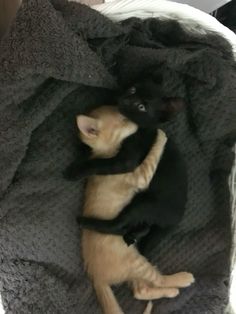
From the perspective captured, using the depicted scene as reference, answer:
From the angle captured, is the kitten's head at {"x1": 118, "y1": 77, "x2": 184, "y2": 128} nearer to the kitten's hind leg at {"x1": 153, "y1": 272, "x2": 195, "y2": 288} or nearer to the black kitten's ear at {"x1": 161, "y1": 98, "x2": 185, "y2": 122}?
the black kitten's ear at {"x1": 161, "y1": 98, "x2": 185, "y2": 122}

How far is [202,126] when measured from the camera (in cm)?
133

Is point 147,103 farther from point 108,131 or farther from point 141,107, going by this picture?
point 108,131

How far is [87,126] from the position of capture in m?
1.18

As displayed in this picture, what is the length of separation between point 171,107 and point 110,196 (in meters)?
0.28

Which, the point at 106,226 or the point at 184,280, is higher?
the point at 106,226

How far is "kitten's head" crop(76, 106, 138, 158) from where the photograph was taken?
4.00 ft

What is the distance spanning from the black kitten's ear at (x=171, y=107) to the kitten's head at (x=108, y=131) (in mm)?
87

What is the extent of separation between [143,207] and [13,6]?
626 millimetres

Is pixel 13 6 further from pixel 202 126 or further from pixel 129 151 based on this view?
pixel 202 126

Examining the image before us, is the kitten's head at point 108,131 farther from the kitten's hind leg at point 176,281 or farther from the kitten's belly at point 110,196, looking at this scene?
the kitten's hind leg at point 176,281

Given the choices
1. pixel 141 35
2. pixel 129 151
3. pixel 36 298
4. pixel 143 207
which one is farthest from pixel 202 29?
pixel 36 298

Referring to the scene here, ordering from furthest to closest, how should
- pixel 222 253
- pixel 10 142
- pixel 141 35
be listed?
1. pixel 222 253
2. pixel 141 35
3. pixel 10 142

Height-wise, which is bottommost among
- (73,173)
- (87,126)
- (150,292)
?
(150,292)

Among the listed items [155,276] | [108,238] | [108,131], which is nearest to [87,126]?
[108,131]
